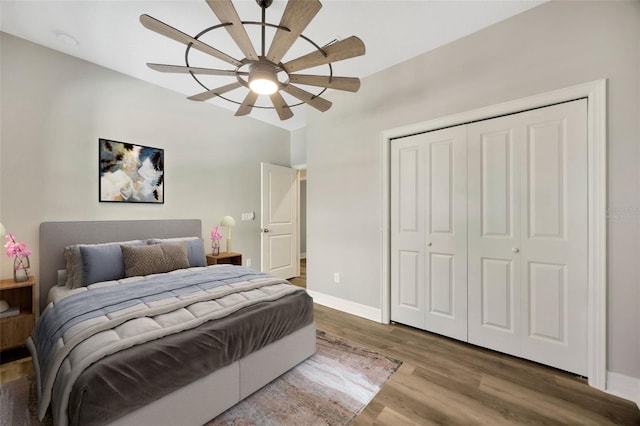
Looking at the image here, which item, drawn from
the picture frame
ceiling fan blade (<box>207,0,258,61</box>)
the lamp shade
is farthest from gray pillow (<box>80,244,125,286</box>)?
ceiling fan blade (<box>207,0,258,61</box>)

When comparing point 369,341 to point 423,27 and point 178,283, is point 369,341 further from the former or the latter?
point 423,27

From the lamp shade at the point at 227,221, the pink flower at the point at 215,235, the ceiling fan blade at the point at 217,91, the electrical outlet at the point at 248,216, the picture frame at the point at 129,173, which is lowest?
the pink flower at the point at 215,235

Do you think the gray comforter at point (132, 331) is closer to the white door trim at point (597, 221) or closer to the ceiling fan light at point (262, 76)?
the ceiling fan light at point (262, 76)

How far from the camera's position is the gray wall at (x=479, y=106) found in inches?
69.5

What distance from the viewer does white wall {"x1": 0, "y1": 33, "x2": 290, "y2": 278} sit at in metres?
2.44

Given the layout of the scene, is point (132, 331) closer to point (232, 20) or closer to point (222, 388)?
point (222, 388)

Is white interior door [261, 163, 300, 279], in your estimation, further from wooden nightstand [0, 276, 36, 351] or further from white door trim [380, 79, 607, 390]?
white door trim [380, 79, 607, 390]

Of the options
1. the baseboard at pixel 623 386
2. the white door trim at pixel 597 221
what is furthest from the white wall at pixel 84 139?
the baseboard at pixel 623 386

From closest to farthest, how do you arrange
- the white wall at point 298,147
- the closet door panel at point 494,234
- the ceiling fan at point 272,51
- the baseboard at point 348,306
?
the ceiling fan at point 272,51 < the closet door panel at point 494,234 < the baseboard at point 348,306 < the white wall at point 298,147

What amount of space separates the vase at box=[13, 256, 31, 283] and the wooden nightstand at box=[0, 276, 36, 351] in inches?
1.7

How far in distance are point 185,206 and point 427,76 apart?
3.41 metres

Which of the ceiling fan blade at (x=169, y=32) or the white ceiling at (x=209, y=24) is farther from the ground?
the white ceiling at (x=209, y=24)

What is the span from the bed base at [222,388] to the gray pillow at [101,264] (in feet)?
5.34

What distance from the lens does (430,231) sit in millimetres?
2691
